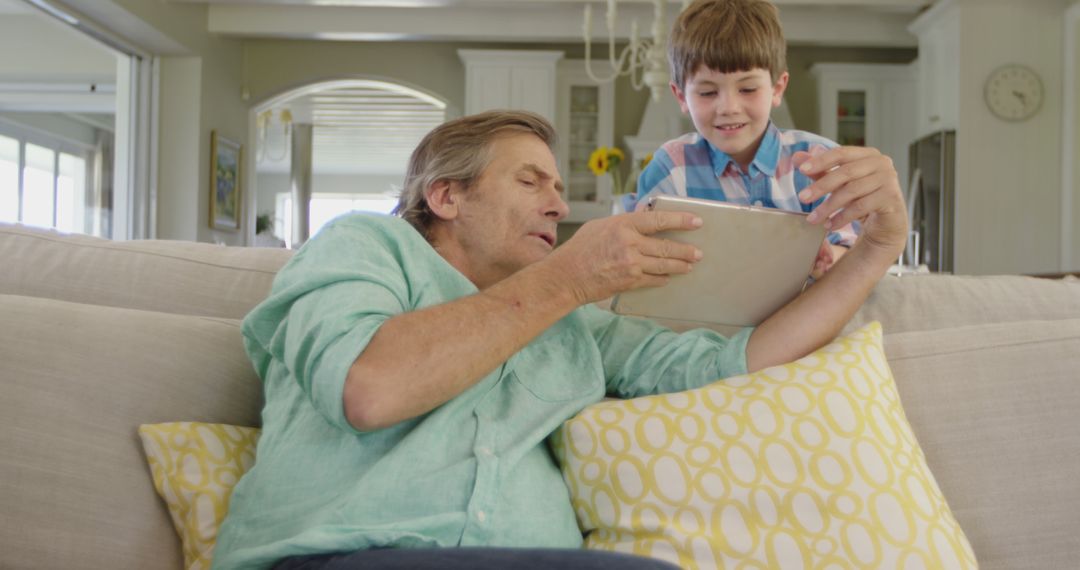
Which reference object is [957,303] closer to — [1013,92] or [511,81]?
[1013,92]

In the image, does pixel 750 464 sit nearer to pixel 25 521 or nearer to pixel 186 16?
pixel 25 521

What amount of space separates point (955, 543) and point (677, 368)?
0.44 metres

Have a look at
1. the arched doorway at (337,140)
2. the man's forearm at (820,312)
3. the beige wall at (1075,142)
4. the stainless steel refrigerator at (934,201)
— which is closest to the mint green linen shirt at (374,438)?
the man's forearm at (820,312)

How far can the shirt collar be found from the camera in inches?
77.4

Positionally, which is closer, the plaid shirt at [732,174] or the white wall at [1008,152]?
the plaid shirt at [732,174]

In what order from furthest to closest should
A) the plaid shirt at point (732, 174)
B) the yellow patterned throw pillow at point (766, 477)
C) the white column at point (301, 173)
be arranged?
1. the white column at point (301, 173)
2. the plaid shirt at point (732, 174)
3. the yellow patterned throw pillow at point (766, 477)

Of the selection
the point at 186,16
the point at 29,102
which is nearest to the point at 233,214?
the point at 186,16

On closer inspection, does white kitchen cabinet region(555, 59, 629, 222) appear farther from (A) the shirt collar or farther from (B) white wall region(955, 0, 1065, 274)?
(A) the shirt collar

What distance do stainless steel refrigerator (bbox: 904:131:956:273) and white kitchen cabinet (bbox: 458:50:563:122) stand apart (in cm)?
256

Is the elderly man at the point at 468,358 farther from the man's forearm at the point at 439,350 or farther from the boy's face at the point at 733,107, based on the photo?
the boy's face at the point at 733,107

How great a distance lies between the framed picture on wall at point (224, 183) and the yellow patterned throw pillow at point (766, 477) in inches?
255

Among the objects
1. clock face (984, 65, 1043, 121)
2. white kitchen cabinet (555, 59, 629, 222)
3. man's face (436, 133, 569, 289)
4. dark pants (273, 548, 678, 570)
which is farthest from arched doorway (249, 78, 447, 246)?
dark pants (273, 548, 678, 570)

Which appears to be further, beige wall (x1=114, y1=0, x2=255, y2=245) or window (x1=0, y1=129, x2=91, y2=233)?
beige wall (x1=114, y1=0, x2=255, y2=245)

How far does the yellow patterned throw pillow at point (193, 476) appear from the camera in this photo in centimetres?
133
